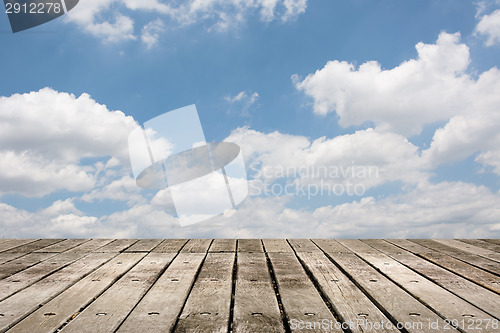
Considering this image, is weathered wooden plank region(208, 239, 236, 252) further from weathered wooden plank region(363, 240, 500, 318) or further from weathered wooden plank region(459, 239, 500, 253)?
weathered wooden plank region(459, 239, 500, 253)

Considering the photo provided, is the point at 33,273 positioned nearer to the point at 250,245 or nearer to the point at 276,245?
the point at 250,245

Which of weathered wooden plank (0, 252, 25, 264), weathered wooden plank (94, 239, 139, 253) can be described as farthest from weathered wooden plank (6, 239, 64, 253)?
weathered wooden plank (94, 239, 139, 253)

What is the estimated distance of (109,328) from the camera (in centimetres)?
146

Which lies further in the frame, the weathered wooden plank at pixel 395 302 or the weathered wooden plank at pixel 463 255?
the weathered wooden plank at pixel 463 255

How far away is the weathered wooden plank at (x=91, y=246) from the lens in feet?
10.8

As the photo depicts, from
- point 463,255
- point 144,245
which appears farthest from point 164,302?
point 463,255

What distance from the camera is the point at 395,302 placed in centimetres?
179

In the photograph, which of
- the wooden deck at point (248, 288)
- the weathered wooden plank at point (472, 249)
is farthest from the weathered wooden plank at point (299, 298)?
the weathered wooden plank at point (472, 249)

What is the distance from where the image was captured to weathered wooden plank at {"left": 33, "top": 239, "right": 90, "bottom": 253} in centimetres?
330

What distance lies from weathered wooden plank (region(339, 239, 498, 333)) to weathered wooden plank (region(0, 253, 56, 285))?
262cm

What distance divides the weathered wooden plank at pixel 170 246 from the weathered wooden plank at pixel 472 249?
8.94 feet

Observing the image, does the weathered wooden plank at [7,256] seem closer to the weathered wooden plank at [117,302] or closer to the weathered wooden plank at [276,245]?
the weathered wooden plank at [117,302]

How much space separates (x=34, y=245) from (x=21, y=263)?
2.89 ft

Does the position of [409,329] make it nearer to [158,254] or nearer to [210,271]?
[210,271]
